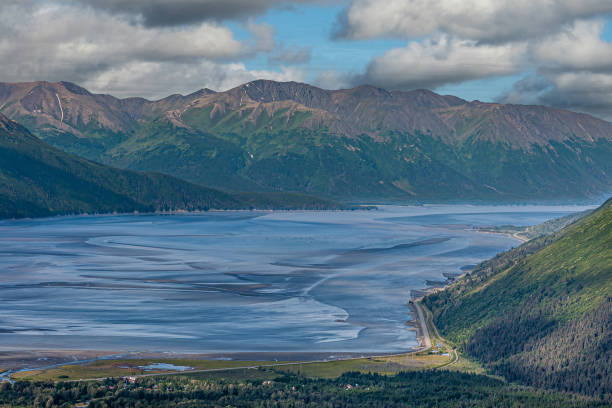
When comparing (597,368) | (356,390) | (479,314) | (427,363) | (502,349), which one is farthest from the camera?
(479,314)

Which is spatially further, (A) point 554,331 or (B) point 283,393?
(A) point 554,331

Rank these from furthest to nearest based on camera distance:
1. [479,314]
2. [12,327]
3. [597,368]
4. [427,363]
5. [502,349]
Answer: [479,314]
[12,327]
[502,349]
[427,363]
[597,368]

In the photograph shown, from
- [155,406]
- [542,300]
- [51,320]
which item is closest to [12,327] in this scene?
[51,320]

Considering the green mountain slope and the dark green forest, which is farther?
the green mountain slope

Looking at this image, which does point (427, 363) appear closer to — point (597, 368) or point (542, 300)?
point (597, 368)

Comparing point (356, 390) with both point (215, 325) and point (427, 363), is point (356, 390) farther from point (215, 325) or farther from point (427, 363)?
point (215, 325)

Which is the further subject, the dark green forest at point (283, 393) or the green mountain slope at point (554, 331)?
the green mountain slope at point (554, 331)

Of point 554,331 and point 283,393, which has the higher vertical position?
point 554,331

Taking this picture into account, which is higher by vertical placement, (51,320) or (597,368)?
(51,320)

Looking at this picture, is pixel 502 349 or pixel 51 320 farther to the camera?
pixel 51 320
